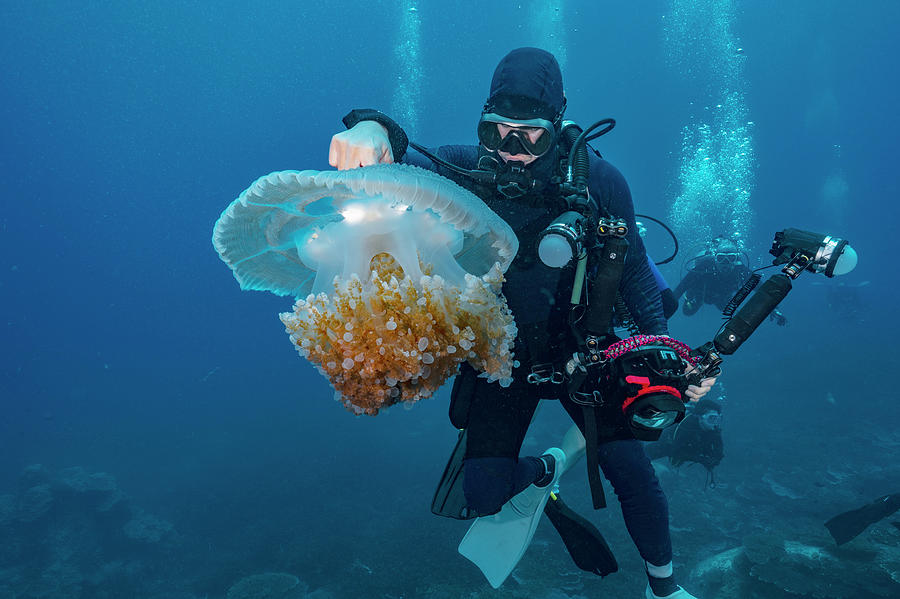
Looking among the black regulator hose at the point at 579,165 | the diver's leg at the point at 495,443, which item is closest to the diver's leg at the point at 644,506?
the diver's leg at the point at 495,443

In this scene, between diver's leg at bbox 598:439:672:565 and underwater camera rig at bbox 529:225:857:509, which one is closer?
underwater camera rig at bbox 529:225:857:509

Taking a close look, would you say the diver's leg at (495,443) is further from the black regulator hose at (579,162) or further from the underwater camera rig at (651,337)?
the black regulator hose at (579,162)

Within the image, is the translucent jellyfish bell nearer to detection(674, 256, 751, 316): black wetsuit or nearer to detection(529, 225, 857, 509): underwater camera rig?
detection(529, 225, 857, 509): underwater camera rig

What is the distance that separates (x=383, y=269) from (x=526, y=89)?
1.39m

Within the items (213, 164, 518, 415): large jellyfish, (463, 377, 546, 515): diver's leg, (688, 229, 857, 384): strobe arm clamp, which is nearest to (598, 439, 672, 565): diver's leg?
(463, 377, 546, 515): diver's leg

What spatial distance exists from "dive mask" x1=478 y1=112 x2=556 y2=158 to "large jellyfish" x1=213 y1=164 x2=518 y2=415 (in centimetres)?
61

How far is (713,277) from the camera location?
34.1 ft

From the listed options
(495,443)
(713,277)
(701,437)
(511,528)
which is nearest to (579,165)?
(495,443)

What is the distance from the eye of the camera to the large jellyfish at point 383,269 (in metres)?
1.88

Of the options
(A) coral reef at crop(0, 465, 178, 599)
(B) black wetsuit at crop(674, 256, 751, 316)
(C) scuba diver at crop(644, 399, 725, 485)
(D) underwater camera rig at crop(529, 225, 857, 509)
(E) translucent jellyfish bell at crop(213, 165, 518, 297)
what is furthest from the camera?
(B) black wetsuit at crop(674, 256, 751, 316)

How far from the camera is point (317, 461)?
15.1m

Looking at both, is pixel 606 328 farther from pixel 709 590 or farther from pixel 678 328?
pixel 678 328

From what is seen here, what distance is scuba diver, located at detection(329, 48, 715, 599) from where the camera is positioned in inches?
98.4

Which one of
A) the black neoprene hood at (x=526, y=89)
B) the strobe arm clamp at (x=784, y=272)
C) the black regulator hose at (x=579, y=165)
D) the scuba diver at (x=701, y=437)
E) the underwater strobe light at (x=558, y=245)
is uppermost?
the black neoprene hood at (x=526, y=89)
